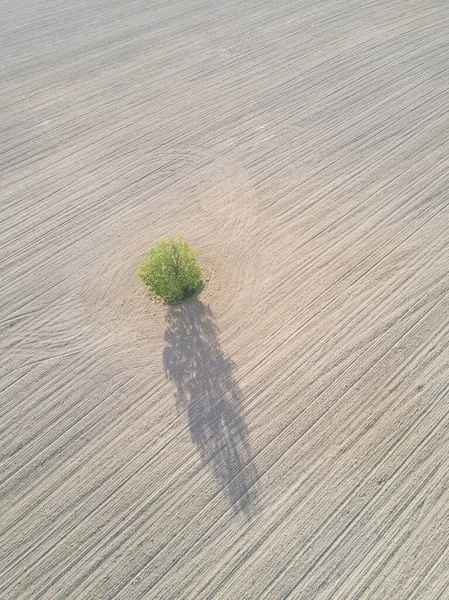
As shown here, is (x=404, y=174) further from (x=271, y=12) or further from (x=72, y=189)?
(x=271, y=12)

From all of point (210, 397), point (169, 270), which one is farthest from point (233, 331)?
point (169, 270)

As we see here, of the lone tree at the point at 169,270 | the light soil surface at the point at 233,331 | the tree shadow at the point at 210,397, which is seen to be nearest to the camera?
the light soil surface at the point at 233,331

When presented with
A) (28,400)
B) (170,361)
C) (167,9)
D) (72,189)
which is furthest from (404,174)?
(167,9)

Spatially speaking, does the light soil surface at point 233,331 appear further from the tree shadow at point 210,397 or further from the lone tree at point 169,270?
the lone tree at point 169,270

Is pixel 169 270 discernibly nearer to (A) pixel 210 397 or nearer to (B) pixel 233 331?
(B) pixel 233 331

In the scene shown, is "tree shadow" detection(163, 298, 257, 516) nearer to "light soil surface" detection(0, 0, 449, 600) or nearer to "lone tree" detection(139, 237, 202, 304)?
"light soil surface" detection(0, 0, 449, 600)

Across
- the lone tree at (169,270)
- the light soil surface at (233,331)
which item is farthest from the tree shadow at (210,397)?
the lone tree at (169,270)
